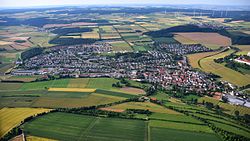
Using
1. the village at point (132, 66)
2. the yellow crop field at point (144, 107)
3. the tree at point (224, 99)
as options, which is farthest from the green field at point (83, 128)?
the village at point (132, 66)

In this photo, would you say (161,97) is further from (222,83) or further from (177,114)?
(222,83)

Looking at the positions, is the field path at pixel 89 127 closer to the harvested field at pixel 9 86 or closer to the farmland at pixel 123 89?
the farmland at pixel 123 89

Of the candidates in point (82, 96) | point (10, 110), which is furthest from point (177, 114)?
point (10, 110)

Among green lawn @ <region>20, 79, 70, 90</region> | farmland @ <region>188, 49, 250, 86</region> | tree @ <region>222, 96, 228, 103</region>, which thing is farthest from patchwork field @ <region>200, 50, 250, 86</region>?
green lawn @ <region>20, 79, 70, 90</region>

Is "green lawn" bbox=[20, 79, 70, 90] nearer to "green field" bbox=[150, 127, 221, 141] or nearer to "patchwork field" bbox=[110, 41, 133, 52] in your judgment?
"green field" bbox=[150, 127, 221, 141]

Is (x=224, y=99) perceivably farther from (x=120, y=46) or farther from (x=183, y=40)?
(x=183, y=40)

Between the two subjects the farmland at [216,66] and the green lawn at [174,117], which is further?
the farmland at [216,66]

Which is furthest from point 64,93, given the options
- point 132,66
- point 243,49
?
point 243,49

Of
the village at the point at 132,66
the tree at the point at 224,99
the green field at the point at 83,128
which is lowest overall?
the green field at the point at 83,128
